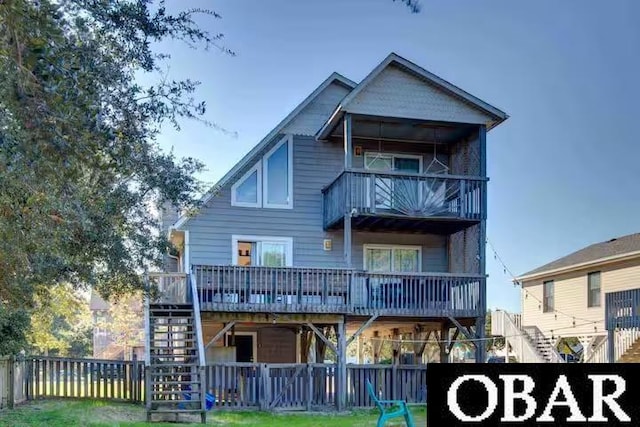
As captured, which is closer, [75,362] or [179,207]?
[179,207]

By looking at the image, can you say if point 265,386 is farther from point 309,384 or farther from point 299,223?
point 299,223

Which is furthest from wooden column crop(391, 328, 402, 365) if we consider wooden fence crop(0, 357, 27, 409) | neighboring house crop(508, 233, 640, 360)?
wooden fence crop(0, 357, 27, 409)

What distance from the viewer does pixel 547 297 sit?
28500 millimetres

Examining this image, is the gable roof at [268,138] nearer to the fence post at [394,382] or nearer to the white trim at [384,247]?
the white trim at [384,247]

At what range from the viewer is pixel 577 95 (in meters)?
25.6

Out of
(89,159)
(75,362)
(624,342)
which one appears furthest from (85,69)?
(624,342)

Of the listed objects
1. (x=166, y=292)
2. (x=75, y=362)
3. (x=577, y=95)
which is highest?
(x=577, y=95)

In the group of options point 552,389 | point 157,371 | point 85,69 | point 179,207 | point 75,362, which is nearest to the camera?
point 552,389

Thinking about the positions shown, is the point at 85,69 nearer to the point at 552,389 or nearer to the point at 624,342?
the point at 552,389

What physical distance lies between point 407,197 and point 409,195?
7 cm

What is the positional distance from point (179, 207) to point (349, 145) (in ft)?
17.0

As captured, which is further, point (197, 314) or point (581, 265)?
point (581, 265)

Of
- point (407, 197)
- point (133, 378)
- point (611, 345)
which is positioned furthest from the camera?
point (611, 345)

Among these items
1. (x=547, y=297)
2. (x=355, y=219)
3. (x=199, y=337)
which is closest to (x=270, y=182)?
(x=355, y=219)
